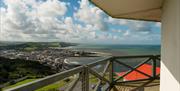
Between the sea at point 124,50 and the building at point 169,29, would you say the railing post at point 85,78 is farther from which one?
the sea at point 124,50

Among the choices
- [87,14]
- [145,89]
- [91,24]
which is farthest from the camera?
[91,24]

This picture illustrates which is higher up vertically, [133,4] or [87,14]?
[87,14]

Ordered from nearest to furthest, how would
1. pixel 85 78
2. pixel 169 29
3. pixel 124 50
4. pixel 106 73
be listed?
pixel 169 29
pixel 85 78
pixel 106 73
pixel 124 50

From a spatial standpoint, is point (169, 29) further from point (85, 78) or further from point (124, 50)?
point (124, 50)

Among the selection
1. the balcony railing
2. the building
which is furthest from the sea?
the building

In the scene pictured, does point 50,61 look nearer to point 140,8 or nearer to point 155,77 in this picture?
point 155,77

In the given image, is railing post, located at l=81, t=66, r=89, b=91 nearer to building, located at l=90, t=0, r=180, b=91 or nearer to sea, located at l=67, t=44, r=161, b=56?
building, located at l=90, t=0, r=180, b=91

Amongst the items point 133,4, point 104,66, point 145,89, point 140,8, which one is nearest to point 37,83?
point 133,4

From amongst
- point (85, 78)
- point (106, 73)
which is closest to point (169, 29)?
point (85, 78)

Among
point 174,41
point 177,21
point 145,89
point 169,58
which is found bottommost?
point 145,89

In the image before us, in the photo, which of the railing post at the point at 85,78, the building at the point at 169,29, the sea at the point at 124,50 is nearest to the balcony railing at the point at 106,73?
the railing post at the point at 85,78

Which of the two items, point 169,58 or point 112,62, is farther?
point 112,62
